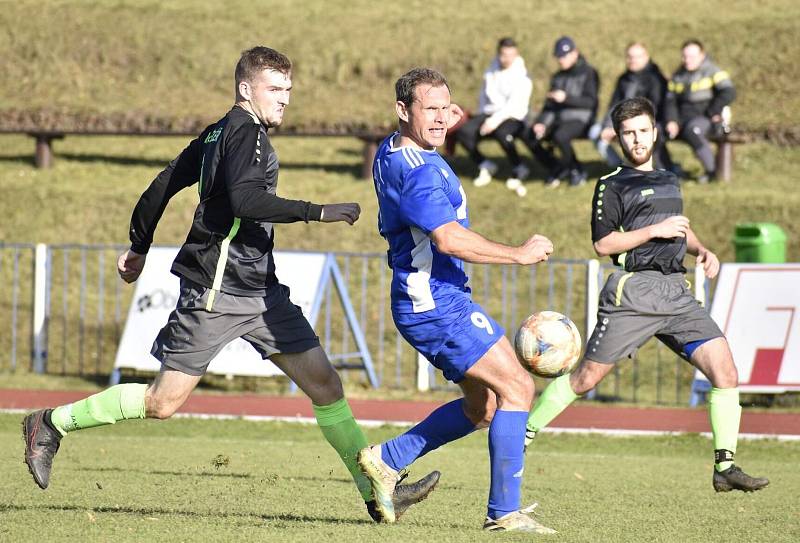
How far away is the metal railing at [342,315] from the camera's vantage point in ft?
50.0

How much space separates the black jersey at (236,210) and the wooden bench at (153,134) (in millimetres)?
13240

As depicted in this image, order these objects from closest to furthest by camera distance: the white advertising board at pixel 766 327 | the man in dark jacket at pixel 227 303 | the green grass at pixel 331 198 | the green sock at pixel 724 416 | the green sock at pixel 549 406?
Result: the man in dark jacket at pixel 227 303
the green sock at pixel 724 416
the green sock at pixel 549 406
the white advertising board at pixel 766 327
the green grass at pixel 331 198

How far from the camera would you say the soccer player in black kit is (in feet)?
25.9

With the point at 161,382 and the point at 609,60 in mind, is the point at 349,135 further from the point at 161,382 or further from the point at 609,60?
the point at 161,382

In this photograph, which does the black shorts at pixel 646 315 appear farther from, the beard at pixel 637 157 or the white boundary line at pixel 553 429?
the white boundary line at pixel 553 429

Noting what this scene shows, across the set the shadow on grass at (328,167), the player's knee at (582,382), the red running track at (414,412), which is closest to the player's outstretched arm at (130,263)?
the player's knee at (582,382)

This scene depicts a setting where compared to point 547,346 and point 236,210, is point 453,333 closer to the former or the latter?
point 547,346

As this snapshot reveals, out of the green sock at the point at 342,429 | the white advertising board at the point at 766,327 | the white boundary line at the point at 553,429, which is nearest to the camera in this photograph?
the green sock at the point at 342,429

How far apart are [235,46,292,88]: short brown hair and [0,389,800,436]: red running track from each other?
6672 mm

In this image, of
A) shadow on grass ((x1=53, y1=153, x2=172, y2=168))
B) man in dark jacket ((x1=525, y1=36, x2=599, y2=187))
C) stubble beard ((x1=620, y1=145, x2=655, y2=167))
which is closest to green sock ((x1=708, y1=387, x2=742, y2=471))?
stubble beard ((x1=620, y1=145, x2=655, y2=167))

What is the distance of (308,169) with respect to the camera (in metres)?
22.2

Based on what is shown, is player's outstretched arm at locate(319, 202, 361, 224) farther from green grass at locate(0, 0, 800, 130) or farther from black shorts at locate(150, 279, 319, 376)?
green grass at locate(0, 0, 800, 130)

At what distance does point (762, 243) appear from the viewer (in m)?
14.0

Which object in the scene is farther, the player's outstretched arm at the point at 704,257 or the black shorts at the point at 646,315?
the player's outstretched arm at the point at 704,257
